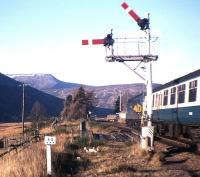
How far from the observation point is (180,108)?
21219 mm

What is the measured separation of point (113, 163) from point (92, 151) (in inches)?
193

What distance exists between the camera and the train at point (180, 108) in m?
18.6

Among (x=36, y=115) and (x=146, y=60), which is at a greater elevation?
(x=146, y=60)

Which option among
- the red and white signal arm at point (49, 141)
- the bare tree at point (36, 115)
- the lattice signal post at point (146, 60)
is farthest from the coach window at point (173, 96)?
the bare tree at point (36, 115)

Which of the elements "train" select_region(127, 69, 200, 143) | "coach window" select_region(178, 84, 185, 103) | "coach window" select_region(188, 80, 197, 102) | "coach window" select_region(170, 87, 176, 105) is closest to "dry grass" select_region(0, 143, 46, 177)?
"train" select_region(127, 69, 200, 143)

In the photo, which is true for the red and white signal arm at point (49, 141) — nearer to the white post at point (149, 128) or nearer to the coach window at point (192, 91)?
the white post at point (149, 128)

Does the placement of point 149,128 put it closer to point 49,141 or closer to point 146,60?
point 146,60

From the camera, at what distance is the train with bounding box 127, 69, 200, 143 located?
18.6 m

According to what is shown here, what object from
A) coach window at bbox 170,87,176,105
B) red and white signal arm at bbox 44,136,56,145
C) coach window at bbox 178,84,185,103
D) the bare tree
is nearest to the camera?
red and white signal arm at bbox 44,136,56,145

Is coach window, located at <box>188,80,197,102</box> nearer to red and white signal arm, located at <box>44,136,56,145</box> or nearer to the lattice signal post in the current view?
the lattice signal post

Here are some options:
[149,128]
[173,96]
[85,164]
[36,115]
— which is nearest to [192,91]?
[149,128]

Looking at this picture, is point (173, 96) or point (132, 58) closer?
point (132, 58)

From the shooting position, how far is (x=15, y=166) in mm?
13703

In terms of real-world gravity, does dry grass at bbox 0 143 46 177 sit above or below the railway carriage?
below
